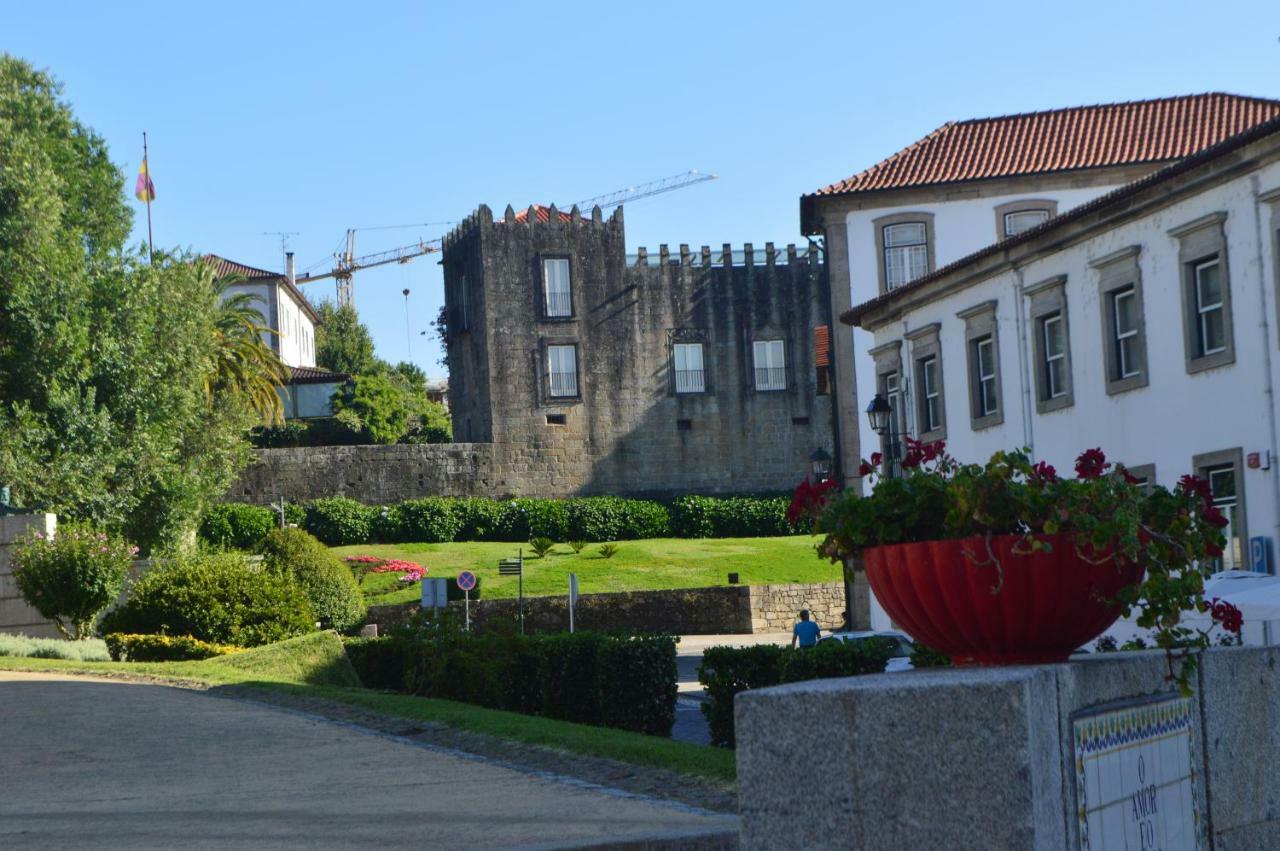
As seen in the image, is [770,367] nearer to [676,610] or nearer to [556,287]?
[556,287]

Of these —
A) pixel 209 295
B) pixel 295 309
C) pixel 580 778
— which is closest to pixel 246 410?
pixel 209 295

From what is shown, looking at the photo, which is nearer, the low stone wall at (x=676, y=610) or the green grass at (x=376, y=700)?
the green grass at (x=376, y=700)

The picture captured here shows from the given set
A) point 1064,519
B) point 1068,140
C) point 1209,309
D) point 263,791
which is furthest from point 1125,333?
point 1064,519

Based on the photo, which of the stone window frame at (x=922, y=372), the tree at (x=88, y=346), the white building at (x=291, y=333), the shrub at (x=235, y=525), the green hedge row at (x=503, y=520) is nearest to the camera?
the stone window frame at (x=922, y=372)

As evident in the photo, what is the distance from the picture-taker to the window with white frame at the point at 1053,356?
30000mm

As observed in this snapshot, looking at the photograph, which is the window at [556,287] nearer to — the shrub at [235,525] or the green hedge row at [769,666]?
the shrub at [235,525]

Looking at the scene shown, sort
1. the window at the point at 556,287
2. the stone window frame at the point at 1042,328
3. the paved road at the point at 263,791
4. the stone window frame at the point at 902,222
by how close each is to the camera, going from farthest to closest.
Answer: the window at the point at 556,287
the stone window frame at the point at 902,222
the stone window frame at the point at 1042,328
the paved road at the point at 263,791

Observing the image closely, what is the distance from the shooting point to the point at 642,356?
6831cm

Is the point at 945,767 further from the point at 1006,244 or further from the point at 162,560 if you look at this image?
the point at 162,560

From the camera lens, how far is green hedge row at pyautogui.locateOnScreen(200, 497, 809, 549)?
59.4 meters

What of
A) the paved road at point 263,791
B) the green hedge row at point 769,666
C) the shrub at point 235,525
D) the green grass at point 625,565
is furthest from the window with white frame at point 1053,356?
the shrub at point 235,525

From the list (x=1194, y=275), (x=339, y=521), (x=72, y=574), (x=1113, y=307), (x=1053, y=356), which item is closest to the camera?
(x=1194, y=275)

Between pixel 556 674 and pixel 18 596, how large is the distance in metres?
14.9

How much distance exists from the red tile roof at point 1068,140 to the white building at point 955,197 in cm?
4
